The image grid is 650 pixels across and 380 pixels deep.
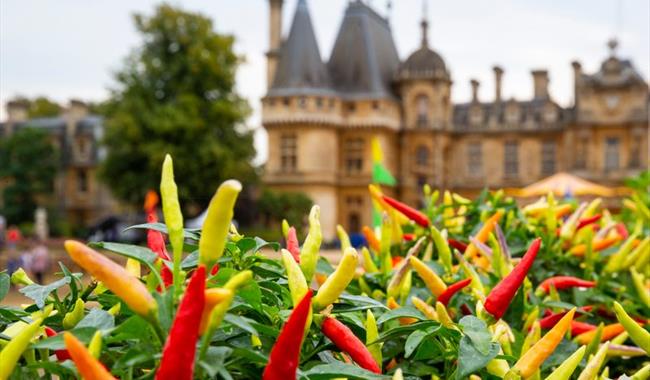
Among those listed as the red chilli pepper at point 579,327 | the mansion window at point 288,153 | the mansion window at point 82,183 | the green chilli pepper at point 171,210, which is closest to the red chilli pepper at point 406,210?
the red chilli pepper at point 579,327

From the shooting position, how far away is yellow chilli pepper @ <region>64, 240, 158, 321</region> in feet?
4.20

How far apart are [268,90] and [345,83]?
363cm

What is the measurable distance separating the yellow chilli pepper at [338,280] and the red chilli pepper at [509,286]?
49cm

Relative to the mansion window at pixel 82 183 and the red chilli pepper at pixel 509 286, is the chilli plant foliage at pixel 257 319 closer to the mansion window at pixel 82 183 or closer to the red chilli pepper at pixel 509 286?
the red chilli pepper at pixel 509 286

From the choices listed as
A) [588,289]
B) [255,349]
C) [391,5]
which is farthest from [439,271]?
[391,5]

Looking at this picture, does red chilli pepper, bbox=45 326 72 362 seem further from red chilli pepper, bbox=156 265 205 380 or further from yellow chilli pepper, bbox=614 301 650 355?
yellow chilli pepper, bbox=614 301 650 355

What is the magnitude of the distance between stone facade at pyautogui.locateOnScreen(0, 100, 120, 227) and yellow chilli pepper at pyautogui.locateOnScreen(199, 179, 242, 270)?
149ft

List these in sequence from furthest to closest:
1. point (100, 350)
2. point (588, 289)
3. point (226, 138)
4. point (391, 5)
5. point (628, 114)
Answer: point (391, 5), point (628, 114), point (226, 138), point (588, 289), point (100, 350)

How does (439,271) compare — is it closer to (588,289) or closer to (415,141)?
(588,289)

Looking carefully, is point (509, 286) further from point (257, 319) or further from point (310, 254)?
point (257, 319)

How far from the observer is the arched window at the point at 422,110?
4150 cm

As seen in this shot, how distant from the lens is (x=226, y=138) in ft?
106

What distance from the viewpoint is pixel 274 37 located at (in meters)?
43.5

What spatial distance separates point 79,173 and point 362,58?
1608cm
